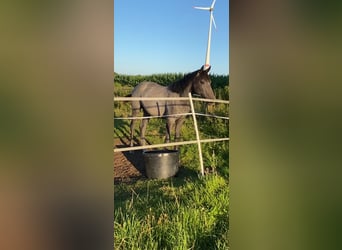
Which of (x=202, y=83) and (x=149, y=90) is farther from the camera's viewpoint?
(x=149, y=90)

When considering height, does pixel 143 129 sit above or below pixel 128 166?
above

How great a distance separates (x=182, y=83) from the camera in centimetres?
360

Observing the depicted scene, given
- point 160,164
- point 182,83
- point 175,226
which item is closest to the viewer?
point 175,226

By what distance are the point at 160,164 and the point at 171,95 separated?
994 millimetres

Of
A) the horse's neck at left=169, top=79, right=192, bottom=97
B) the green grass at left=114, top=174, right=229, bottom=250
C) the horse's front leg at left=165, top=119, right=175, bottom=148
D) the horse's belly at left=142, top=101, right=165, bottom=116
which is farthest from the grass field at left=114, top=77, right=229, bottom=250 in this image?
the horse's neck at left=169, top=79, right=192, bottom=97

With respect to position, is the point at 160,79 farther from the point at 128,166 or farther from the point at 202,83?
the point at 128,166

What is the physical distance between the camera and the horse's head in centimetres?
353

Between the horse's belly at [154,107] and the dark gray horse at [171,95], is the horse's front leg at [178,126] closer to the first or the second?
the dark gray horse at [171,95]

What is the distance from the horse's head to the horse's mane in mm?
48

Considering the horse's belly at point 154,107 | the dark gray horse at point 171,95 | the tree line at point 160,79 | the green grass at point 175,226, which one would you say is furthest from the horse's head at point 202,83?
the green grass at point 175,226

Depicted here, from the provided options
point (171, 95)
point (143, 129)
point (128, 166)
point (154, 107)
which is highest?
point (171, 95)

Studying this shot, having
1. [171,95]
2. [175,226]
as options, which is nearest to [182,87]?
[171,95]
